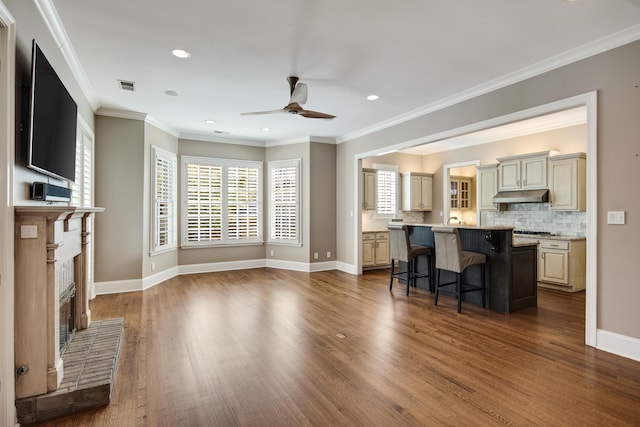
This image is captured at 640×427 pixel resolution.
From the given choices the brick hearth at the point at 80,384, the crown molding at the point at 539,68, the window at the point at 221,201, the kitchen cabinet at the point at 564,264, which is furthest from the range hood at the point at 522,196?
the brick hearth at the point at 80,384

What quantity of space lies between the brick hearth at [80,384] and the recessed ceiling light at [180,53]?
2784mm

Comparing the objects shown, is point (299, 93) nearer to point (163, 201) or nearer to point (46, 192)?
point (46, 192)

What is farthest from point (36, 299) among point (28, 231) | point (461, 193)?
point (461, 193)

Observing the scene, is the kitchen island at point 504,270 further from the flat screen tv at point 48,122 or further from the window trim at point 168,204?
the window trim at point 168,204

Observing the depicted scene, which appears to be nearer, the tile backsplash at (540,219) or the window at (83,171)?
the window at (83,171)

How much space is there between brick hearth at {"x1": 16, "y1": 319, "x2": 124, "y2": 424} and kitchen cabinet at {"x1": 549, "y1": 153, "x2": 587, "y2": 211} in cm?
648

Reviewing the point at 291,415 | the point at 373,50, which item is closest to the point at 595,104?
the point at 373,50

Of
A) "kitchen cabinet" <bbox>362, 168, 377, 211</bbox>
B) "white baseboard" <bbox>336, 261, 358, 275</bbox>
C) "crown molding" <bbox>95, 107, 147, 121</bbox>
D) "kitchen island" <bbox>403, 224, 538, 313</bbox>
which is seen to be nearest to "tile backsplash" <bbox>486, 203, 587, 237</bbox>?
"kitchen island" <bbox>403, 224, 538, 313</bbox>

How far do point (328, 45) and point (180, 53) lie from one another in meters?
1.47

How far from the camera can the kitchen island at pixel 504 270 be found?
416 centimetres

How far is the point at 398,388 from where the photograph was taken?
7.86ft

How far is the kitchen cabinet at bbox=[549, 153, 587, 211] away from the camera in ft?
17.5

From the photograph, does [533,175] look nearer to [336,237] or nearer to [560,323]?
[560,323]

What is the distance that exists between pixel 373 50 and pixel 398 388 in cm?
297
